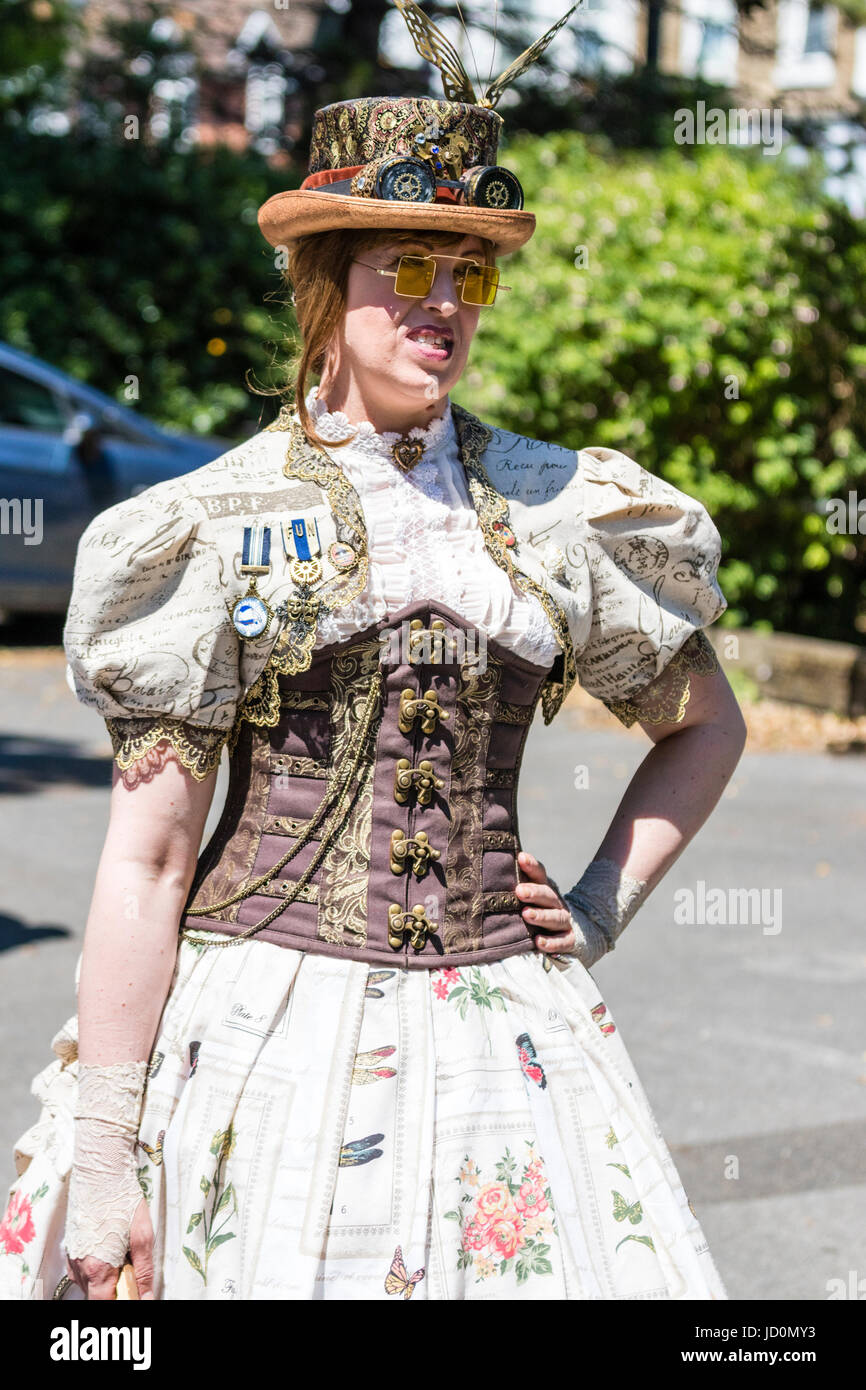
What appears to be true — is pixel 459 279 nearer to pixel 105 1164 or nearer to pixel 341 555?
pixel 341 555

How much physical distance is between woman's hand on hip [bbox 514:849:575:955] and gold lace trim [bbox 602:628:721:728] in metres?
0.27

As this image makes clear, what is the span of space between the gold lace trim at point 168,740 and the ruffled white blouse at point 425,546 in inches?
7.4

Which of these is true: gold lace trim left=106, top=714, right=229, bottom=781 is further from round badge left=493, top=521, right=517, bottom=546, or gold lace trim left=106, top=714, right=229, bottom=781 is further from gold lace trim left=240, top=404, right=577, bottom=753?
round badge left=493, top=521, right=517, bottom=546

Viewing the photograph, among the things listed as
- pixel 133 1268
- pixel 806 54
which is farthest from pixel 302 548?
pixel 806 54

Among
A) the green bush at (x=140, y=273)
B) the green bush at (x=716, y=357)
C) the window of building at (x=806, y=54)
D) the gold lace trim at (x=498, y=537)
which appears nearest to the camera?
the gold lace trim at (x=498, y=537)

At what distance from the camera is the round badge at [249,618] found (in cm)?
209

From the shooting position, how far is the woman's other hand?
79.9 inches

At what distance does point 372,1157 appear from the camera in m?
2.04

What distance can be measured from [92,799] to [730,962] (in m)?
3.29

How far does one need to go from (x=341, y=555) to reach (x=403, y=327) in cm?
30

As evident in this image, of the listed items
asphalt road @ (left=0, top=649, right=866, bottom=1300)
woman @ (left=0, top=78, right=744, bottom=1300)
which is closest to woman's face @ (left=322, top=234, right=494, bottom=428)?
woman @ (left=0, top=78, right=744, bottom=1300)

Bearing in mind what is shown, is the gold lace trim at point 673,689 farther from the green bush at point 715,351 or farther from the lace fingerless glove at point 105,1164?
the green bush at point 715,351

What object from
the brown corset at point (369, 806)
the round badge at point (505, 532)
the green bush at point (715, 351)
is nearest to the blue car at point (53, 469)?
the green bush at point (715, 351)

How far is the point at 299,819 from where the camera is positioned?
2135 millimetres
